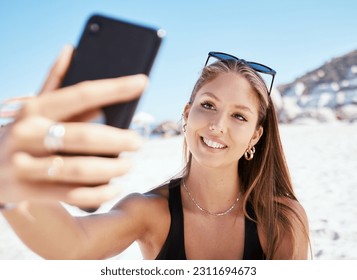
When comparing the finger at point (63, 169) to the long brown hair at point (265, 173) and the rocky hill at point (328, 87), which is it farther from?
the rocky hill at point (328, 87)

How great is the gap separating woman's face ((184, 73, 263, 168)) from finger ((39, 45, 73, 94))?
1005 mm

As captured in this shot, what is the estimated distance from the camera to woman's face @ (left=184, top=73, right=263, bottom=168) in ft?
5.69

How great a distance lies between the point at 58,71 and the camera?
0.76 m

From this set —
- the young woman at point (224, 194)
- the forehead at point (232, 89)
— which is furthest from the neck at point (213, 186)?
the forehead at point (232, 89)

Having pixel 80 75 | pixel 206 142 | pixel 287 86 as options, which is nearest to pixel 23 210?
pixel 80 75

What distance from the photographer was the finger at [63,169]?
643 millimetres

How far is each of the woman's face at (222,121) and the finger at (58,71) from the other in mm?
1005

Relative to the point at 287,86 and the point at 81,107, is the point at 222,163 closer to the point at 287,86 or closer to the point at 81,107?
the point at 81,107

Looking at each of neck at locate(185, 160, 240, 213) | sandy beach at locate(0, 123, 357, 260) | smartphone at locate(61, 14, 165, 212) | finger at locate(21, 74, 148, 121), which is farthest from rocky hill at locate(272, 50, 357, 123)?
finger at locate(21, 74, 148, 121)

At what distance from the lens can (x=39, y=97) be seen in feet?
2.14

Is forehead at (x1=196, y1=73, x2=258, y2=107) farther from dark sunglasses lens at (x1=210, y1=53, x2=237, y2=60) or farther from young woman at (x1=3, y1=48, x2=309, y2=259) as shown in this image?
dark sunglasses lens at (x1=210, y1=53, x2=237, y2=60)

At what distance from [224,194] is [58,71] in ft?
4.28

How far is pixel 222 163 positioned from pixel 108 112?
1101 millimetres
